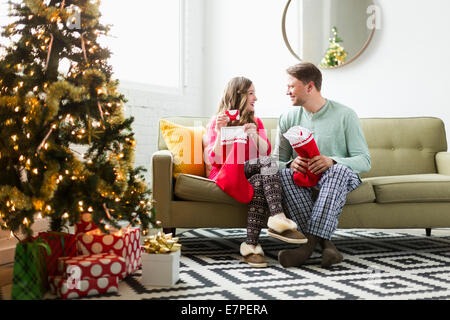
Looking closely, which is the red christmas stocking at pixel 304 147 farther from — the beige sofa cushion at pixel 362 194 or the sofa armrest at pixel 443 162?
the sofa armrest at pixel 443 162

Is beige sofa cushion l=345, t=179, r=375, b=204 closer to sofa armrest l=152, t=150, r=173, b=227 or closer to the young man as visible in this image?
the young man

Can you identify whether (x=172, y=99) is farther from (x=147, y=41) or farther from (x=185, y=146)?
(x=185, y=146)

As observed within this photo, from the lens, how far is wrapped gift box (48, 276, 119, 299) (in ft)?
5.88

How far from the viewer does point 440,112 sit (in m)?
3.59

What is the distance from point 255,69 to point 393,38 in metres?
1.14

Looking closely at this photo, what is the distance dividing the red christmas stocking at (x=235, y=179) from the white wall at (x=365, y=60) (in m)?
1.73

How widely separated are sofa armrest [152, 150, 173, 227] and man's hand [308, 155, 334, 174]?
2.29 feet

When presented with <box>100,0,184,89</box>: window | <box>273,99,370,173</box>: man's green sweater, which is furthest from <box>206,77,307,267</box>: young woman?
<box>100,0,184,89</box>: window

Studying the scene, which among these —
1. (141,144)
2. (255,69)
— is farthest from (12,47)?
(255,69)

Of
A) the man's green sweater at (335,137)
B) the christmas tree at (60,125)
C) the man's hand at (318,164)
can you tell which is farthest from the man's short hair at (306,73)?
the christmas tree at (60,125)

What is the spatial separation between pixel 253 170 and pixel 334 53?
1.75 m

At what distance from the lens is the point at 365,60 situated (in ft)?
12.5

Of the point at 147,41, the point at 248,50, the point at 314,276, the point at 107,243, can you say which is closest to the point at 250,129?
the point at 314,276

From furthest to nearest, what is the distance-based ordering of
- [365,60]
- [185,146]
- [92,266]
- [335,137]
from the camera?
[365,60] → [185,146] → [335,137] → [92,266]
